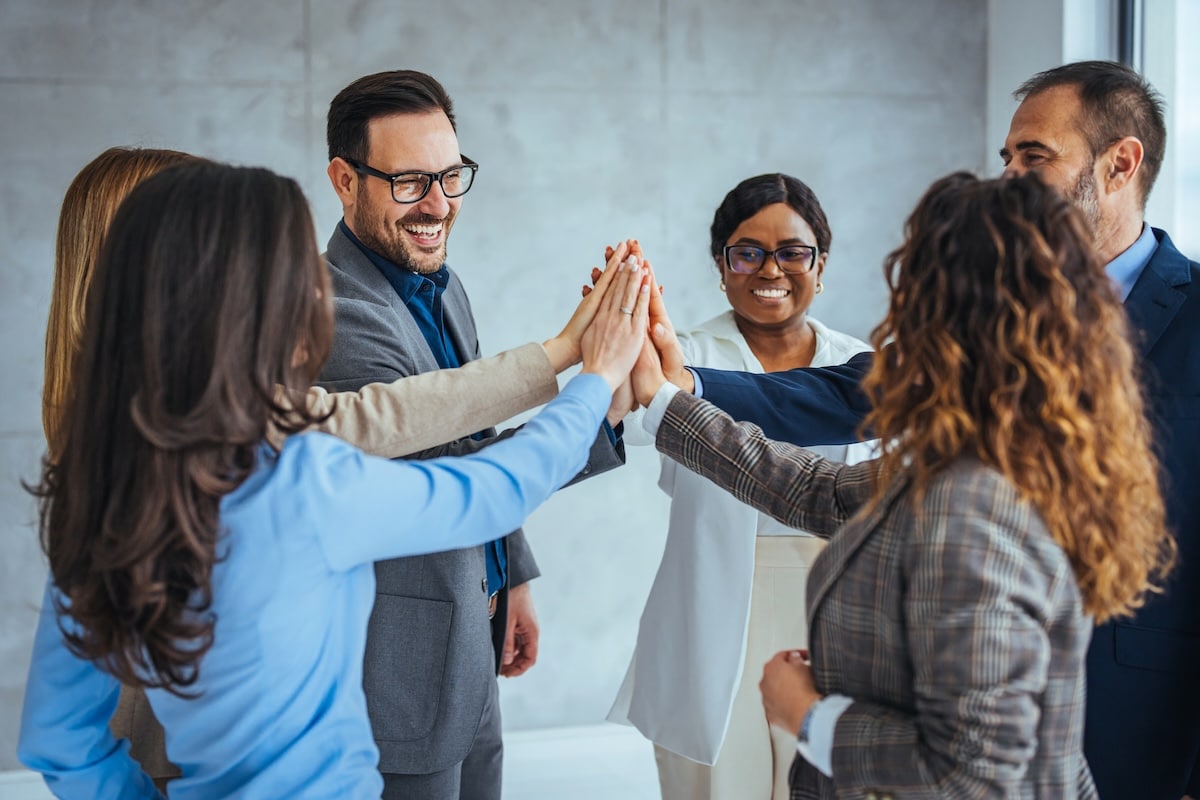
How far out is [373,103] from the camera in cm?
200

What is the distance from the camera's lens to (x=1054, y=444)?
1140 mm

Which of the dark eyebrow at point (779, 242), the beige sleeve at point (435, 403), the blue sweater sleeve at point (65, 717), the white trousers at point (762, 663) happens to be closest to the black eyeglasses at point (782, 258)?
the dark eyebrow at point (779, 242)

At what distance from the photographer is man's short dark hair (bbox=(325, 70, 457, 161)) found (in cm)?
200

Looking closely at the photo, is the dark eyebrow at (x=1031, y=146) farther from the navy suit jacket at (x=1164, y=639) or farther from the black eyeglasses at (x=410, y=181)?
the black eyeglasses at (x=410, y=181)

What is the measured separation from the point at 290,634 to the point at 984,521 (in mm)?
727

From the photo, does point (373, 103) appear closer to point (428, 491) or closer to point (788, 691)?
point (428, 491)

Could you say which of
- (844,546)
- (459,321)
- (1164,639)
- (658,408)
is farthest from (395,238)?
(1164,639)

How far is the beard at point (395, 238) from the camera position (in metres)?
1.98

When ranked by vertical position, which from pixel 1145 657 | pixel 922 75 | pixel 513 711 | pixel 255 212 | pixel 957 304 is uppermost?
pixel 922 75

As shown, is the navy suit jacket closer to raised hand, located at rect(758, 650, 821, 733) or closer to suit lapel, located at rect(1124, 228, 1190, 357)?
suit lapel, located at rect(1124, 228, 1190, 357)

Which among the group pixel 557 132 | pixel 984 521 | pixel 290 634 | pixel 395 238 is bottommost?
pixel 290 634

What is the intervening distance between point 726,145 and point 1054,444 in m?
2.59

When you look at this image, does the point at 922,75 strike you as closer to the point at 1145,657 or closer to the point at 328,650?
the point at 1145,657

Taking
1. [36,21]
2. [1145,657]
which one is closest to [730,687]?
[1145,657]
